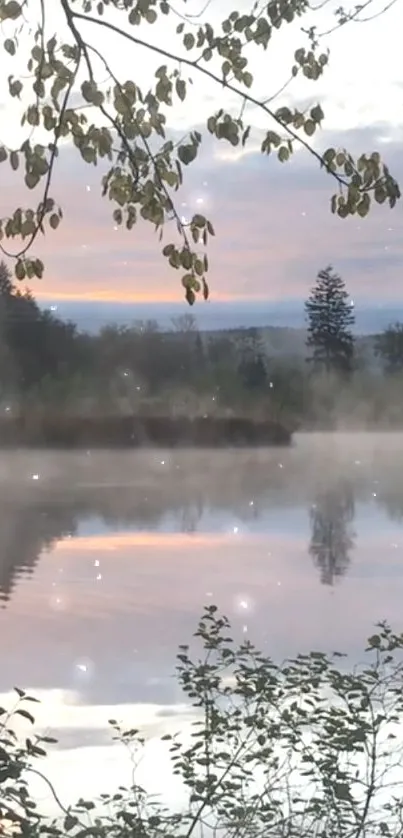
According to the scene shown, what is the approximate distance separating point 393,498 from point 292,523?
21 cm

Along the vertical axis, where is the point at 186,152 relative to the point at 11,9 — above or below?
below

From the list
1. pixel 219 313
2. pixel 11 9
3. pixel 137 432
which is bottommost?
pixel 137 432

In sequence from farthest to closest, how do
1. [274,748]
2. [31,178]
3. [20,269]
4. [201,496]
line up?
[201,496] → [274,748] → [20,269] → [31,178]

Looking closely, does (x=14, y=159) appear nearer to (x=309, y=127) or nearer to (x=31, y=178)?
(x=31, y=178)

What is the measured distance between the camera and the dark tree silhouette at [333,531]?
6.69 feet

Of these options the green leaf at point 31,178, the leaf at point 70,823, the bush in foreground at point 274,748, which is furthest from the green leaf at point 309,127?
the leaf at point 70,823

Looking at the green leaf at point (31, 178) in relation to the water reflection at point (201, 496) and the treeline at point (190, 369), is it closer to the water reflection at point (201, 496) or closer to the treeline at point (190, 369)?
the treeline at point (190, 369)

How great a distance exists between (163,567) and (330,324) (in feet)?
1.91

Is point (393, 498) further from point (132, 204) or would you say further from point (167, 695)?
point (132, 204)

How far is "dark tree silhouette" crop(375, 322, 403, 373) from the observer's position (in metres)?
2.11

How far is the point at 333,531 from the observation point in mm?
2061

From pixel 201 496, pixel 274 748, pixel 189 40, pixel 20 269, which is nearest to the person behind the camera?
pixel 20 269

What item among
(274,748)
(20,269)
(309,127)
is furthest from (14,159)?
(274,748)

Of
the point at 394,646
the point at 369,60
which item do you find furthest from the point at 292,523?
the point at 369,60
